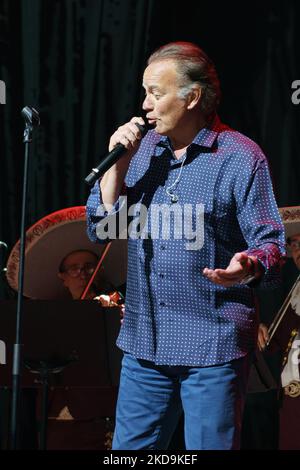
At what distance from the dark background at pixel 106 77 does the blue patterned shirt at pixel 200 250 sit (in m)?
2.01

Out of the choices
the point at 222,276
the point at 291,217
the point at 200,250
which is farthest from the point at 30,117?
the point at 291,217

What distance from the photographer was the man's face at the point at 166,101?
2.39 metres

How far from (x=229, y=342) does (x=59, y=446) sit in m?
1.79

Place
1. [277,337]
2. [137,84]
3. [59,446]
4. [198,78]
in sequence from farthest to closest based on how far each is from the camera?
[137,84] → [277,337] → [59,446] → [198,78]

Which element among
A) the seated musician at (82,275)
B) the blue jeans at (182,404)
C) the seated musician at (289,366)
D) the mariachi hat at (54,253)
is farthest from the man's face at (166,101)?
the seated musician at (289,366)

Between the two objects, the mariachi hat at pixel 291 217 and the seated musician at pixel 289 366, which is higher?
the mariachi hat at pixel 291 217

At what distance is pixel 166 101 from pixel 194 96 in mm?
77

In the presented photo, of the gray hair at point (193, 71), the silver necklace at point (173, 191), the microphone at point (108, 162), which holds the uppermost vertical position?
the gray hair at point (193, 71)

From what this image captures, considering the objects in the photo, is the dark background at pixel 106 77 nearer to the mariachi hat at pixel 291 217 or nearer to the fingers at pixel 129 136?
the mariachi hat at pixel 291 217

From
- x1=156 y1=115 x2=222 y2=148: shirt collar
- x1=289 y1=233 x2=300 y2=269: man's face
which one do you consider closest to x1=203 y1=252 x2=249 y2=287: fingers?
x1=156 y1=115 x2=222 y2=148: shirt collar

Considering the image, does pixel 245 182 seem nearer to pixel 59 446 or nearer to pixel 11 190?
pixel 59 446

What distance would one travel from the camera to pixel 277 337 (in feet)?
13.4

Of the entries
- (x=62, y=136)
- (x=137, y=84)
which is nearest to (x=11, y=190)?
(x=62, y=136)

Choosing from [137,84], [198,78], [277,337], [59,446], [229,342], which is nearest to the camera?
[229,342]
